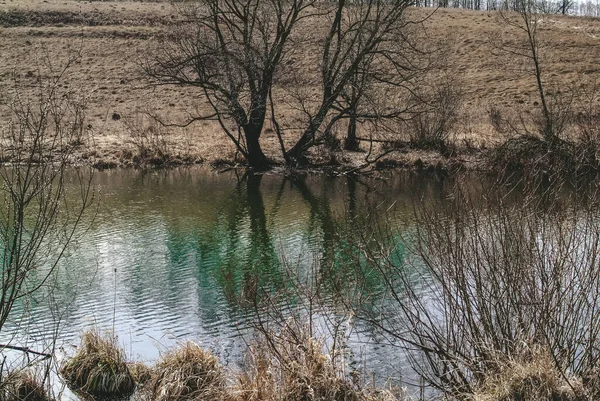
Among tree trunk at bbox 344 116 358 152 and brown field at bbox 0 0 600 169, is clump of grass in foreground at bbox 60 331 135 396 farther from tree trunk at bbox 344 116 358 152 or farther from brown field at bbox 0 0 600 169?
tree trunk at bbox 344 116 358 152

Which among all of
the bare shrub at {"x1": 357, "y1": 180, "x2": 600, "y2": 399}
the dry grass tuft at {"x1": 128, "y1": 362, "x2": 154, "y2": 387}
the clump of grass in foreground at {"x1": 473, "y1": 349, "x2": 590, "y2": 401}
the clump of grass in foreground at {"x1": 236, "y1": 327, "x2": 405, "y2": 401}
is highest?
the bare shrub at {"x1": 357, "y1": 180, "x2": 600, "y2": 399}

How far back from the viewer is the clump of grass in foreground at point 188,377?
834 centimetres

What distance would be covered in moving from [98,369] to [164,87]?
128ft

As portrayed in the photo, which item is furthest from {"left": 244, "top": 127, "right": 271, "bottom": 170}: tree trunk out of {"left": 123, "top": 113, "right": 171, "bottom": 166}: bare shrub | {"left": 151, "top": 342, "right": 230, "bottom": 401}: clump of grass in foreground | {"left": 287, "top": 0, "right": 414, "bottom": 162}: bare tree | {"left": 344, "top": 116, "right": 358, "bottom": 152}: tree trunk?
{"left": 151, "top": 342, "right": 230, "bottom": 401}: clump of grass in foreground

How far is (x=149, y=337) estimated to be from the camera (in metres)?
11.2

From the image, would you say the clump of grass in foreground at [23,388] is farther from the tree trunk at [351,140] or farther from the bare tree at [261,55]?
the tree trunk at [351,140]

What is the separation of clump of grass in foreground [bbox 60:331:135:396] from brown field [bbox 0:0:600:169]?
20344mm

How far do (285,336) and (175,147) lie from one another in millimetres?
24364

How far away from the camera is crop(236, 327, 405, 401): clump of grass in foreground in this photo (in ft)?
25.3

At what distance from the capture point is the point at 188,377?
27.8 feet

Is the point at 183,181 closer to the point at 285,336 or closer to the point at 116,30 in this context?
the point at 285,336

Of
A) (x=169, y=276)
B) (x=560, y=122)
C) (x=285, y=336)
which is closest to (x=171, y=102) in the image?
(x=560, y=122)

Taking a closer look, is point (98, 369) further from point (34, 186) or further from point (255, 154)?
point (255, 154)

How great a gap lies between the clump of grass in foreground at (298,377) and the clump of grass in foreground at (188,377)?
15.3 inches
